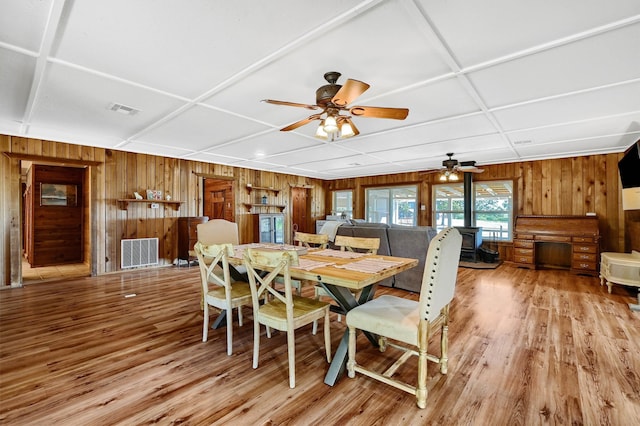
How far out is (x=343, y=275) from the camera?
2031 millimetres

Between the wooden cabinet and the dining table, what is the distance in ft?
11.9

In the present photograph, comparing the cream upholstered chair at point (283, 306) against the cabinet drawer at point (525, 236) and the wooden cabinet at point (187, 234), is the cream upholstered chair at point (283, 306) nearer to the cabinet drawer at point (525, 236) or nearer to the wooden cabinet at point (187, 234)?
the wooden cabinet at point (187, 234)

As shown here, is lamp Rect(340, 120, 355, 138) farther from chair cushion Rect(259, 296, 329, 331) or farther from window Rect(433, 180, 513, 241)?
window Rect(433, 180, 513, 241)

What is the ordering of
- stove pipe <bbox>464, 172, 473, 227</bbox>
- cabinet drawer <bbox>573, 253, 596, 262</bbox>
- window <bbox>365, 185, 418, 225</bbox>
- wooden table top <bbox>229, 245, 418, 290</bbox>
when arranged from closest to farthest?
wooden table top <bbox>229, 245, 418, 290</bbox>, cabinet drawer <bbox>573, 253, 596, 262</bbox>, stove pipe <bbox>464, 172, 473, 227</bbox>, window <bbox>365, 185, 418, 225</bbox>

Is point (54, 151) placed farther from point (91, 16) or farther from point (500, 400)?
point (500, 400)

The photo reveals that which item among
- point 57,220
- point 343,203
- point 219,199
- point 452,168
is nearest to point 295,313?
point 452,168

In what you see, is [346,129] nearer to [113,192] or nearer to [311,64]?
[311,64]

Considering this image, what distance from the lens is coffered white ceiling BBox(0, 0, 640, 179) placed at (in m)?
1.71

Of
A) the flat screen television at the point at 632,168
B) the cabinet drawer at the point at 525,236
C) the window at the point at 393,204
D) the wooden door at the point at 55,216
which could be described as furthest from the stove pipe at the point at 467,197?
the wooden door at the point at 55,216

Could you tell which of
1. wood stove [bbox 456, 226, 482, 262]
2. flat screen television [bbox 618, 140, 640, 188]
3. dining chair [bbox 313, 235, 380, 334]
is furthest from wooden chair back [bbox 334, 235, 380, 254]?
flat screen television [bbox 618, 140, 640, 188]

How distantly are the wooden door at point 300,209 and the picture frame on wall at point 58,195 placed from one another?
5.38 metres

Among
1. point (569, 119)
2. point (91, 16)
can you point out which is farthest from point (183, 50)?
point (569, 119)

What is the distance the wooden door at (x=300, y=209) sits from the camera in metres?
9.09

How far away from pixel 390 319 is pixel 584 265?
5.75 meters
